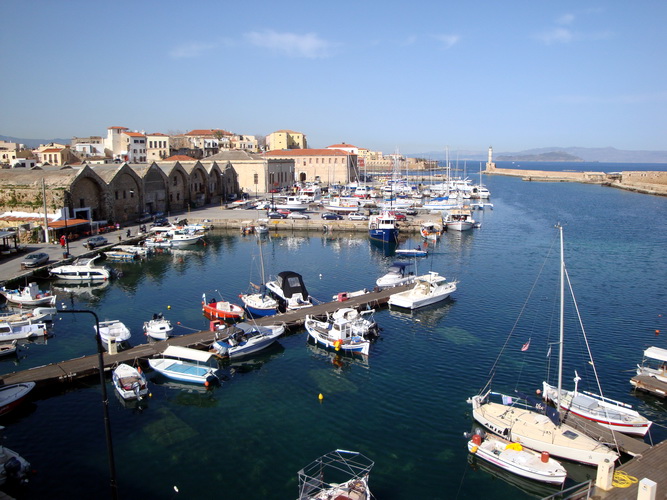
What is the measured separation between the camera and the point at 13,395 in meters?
21.9

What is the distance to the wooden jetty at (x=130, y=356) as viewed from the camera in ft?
78.4

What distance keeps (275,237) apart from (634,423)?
51.2 metres

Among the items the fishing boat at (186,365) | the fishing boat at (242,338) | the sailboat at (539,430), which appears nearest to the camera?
the sailboat at (539,430)

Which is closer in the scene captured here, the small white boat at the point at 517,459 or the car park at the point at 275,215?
the small white boat at the point at 517,459

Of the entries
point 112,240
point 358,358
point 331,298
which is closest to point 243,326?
point 358,358

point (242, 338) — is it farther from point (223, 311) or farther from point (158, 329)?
point (223, 311)

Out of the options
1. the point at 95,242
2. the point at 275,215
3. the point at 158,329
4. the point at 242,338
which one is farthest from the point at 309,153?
the point at 242,338

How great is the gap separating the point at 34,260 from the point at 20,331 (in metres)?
15.4

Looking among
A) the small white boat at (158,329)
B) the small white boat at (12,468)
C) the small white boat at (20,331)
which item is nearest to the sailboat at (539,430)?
the small white boat at (12,468)

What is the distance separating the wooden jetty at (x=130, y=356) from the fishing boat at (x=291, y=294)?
988 mm

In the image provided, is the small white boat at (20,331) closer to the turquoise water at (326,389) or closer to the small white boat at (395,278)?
the turquoise water at (326,389)

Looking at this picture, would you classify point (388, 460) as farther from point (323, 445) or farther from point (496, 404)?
point (496, 404)

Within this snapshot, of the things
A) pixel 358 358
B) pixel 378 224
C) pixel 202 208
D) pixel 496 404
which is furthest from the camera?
A: pixel 202 208

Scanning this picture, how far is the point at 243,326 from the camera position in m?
29.6
